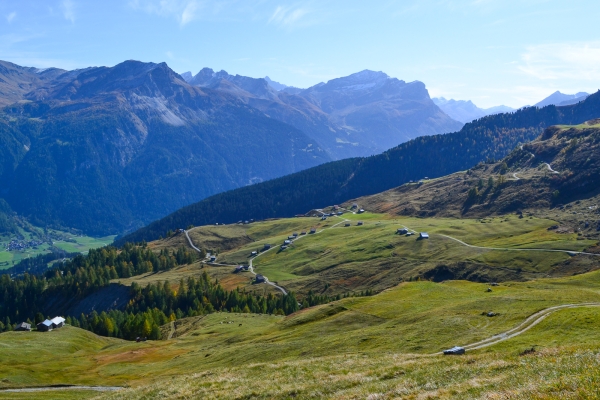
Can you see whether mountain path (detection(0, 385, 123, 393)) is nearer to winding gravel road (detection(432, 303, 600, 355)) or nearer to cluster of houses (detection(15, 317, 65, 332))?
winding gravel road (detection(432, 303, 600, 355))

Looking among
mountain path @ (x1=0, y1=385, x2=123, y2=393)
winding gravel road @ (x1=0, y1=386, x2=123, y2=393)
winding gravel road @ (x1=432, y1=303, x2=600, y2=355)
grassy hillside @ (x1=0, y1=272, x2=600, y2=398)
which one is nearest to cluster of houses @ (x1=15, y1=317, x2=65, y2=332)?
grassy hillside @ (x1=0, y1=272, x2=600, y2=398)

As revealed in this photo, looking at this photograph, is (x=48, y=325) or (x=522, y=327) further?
(x=48, y=325)

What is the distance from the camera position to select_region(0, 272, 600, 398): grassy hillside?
38156mm

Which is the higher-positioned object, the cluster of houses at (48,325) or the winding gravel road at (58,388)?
the winding gravel road at (58,388)

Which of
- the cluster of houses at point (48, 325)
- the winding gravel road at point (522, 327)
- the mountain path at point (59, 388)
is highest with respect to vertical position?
the winding gravel road at point (522, 327)

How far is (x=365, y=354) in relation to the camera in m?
64.1

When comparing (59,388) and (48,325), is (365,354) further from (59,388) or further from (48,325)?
(48,325)

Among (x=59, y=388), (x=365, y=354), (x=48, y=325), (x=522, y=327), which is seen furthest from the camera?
(x=48, y=325)

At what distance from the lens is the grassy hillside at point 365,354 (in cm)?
3816

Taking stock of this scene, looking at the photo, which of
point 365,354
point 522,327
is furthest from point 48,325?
point 522,327

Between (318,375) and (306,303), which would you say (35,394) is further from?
(306,303)

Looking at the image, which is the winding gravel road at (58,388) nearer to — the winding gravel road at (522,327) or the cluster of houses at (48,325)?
the winding gravel road at (522,327)

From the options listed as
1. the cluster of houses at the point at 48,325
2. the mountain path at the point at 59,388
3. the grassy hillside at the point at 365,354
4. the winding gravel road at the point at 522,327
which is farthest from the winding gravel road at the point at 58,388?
the cluster of houses at the point at 48,325

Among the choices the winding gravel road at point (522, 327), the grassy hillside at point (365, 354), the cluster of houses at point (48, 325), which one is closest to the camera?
the grassy hillside at point (365, 354)
